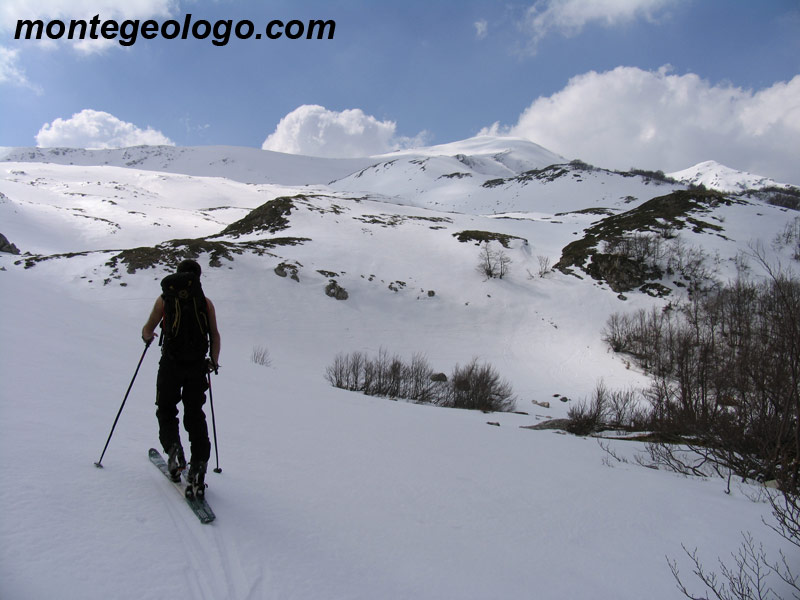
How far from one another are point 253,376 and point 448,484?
7.45 m

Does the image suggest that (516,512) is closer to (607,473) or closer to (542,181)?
(607,473)

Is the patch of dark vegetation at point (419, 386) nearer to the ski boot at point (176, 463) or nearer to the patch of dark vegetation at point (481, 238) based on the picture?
the ski boot at point (176, 463)

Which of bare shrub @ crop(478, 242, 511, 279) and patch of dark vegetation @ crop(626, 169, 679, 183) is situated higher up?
patch of dark vegetation @ crop(626, 169, 679, 183)

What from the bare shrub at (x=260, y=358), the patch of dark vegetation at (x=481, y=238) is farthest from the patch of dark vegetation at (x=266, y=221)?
the bare shrub at (x=260, y=358)

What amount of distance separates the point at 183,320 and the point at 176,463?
1.31 meters

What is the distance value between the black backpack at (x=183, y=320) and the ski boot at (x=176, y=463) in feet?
2.79

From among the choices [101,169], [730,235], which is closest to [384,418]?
[730,235]

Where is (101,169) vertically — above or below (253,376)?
above

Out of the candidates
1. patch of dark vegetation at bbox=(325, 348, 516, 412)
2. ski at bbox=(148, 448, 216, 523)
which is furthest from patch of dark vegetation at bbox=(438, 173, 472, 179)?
ski at bbox=(148, 448, 216, 523)

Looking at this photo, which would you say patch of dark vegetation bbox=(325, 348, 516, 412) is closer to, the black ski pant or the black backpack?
the black ski pant

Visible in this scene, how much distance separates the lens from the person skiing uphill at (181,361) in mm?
3455

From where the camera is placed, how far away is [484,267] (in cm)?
3231

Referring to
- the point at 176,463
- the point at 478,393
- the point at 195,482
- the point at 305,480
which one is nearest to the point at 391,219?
the point at 478,393

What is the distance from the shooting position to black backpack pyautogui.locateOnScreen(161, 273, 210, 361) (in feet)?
11.3
